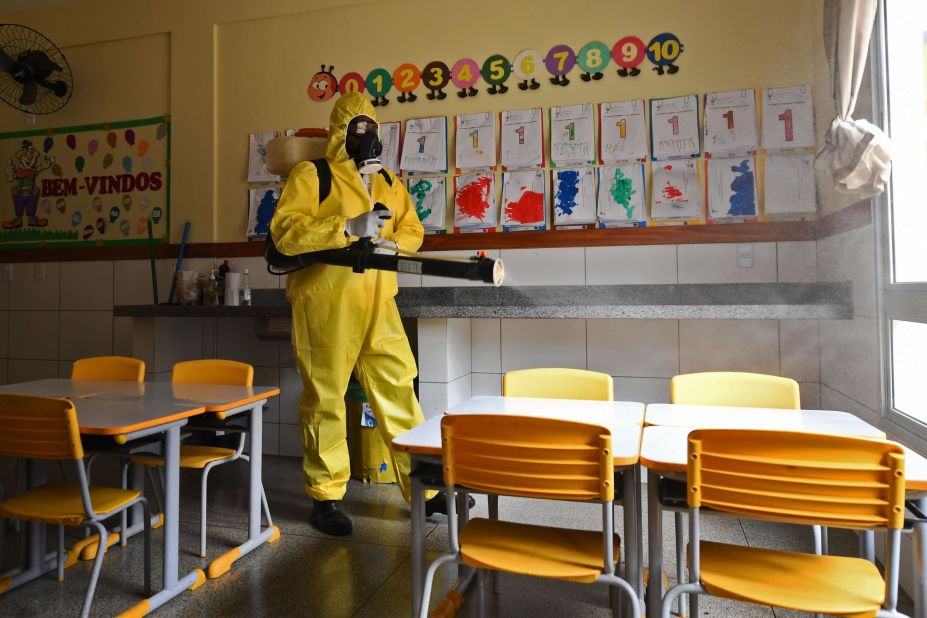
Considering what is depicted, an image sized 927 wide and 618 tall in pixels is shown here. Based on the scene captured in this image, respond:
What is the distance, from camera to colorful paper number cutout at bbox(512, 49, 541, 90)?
329 centimetres

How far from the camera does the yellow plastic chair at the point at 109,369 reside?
269 centimetres

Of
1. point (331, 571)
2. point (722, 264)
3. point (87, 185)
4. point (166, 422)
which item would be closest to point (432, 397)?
point (331, 571)

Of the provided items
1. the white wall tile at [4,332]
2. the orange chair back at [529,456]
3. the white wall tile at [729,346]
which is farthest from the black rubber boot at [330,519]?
the white wall tile at [4,332]

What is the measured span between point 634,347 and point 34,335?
13.6 ft

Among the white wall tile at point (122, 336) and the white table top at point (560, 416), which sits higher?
the white wall tile at point (122, 336)

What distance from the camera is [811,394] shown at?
290 cm

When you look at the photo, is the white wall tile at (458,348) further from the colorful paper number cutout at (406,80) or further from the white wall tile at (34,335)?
the white wall tile at (34,335)

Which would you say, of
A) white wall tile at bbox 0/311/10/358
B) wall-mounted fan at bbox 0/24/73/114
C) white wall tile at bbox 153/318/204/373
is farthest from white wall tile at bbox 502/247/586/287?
white wall tile at bbox 0/311/10/358

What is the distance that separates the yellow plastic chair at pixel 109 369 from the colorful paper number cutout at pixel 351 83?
1979 mm

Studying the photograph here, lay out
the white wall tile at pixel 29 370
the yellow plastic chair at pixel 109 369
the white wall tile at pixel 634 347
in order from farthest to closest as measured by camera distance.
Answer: the white wall tile at pixel 29 370 < the white wall tile at pixel 634 347 < the yellow plastic chair at pixel 109 369

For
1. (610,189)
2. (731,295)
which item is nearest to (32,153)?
(610,189)

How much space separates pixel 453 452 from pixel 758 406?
3.98 ft

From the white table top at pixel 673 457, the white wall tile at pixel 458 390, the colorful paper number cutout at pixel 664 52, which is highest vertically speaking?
the colorful paper number cutout at pixel 664 52

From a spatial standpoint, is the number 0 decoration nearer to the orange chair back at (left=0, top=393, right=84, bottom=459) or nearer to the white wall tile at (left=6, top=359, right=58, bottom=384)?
the orange chair back at (left=0, top=393, right=84, bottom=459)
